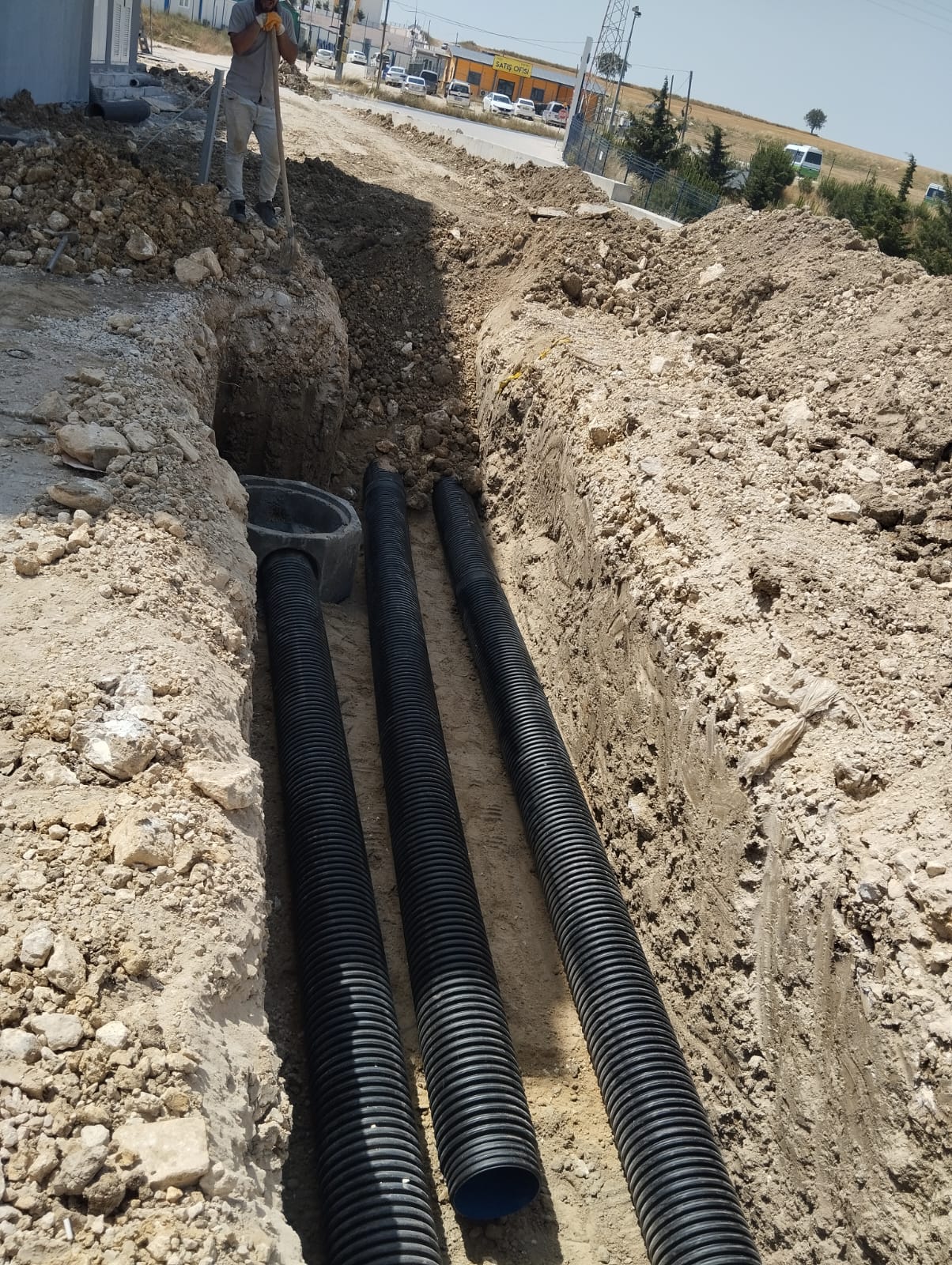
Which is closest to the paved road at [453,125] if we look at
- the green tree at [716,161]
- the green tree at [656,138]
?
the green tree at [656,138]

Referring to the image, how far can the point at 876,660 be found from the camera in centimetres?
457

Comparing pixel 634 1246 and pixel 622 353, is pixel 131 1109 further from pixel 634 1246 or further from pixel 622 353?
pixel 622 353

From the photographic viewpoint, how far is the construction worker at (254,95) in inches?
319

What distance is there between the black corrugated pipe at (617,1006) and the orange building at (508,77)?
61.7m

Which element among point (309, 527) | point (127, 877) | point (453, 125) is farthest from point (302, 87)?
point (127, 877)

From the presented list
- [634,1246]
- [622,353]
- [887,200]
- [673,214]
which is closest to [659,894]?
[634,1246]

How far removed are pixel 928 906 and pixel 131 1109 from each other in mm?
2707

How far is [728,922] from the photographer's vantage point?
4.43 m

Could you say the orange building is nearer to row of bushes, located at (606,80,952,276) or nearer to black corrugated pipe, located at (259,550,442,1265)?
row of bushes, located at (606,80,952,276)

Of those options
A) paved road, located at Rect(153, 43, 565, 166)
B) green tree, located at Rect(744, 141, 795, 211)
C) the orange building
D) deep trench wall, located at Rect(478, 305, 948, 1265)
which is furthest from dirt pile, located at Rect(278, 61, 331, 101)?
the orange building

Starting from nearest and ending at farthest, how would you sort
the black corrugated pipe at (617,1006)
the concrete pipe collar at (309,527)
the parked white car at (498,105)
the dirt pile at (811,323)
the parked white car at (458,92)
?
the black corrugated pipe at (617,1006) < the dirt pile at (811,323) < the concrete pipe collar at (309,527) < the parked white car at (498,105) < the parked white car at (458,92)

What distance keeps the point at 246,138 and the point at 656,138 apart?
817 inches

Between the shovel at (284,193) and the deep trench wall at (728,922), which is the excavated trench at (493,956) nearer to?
the deep trench wall at (728,922)

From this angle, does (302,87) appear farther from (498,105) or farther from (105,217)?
(498,105)
